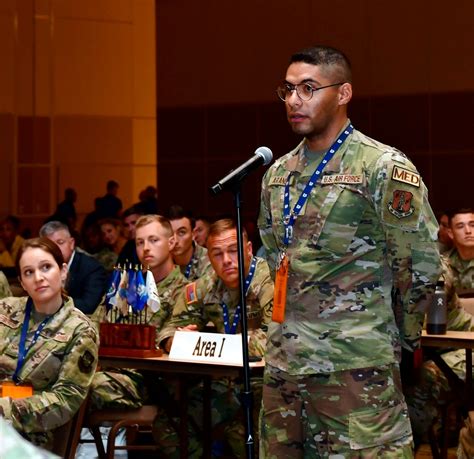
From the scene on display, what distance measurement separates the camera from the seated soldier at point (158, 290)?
590cm

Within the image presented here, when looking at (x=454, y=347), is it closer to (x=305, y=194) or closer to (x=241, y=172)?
(x=305, y=194)

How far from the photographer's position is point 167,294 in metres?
6.31

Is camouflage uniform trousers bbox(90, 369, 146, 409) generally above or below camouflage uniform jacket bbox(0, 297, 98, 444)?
below

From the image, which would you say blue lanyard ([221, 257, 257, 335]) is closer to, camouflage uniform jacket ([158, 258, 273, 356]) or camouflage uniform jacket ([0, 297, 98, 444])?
camouflage uniform jacket ([158, 258, 273, 356])

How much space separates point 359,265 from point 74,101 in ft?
48.4

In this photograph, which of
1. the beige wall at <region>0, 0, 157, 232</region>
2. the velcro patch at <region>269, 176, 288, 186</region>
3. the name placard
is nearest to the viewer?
the velcro patch at <region>269, 176, 288, 186</region>

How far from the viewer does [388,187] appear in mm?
3400

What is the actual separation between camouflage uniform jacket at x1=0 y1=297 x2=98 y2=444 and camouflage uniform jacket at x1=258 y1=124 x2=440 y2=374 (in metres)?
1.37

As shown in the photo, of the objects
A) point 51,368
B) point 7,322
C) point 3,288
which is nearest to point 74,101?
point 3,288

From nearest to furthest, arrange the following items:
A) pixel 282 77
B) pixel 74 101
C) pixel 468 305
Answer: pixel 468 305 → pixel 282 77 → pixel 74 101

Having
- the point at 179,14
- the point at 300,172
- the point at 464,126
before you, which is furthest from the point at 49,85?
the point at 300,172

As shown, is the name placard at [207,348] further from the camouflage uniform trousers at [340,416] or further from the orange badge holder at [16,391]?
the camouflage uniform trousers at [340,416]

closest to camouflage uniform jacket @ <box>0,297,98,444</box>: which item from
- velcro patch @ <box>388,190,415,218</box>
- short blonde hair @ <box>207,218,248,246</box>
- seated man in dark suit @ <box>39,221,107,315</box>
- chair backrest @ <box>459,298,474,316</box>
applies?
short blonde hair @ <box>207,218,248,246</box>

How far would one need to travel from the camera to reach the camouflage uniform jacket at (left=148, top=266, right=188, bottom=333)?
6223 mm
